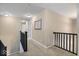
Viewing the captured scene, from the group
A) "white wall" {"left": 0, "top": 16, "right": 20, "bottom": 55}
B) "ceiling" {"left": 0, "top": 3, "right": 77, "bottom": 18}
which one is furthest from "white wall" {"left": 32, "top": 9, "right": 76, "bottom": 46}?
"white wall" {"left": 0, "top": 16, "right": 20, "bottom": 55}

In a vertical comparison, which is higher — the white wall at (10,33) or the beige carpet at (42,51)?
the white wall at (10,33)

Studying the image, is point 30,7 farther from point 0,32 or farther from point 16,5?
point 0,32

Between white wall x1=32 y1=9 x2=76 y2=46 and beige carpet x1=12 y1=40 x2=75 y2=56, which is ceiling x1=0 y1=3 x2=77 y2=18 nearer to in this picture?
white wall x1=32 y1=9 x2=76 y2=46

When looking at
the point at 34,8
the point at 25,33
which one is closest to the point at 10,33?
the point at 25,33

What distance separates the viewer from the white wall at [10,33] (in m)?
1.50

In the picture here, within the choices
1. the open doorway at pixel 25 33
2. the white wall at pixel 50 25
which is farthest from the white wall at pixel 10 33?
the white wall at pixel 50 25

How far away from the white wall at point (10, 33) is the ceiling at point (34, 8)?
105mm

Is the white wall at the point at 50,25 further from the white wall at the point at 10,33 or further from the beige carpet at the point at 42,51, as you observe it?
the white wall at the point at 10,33

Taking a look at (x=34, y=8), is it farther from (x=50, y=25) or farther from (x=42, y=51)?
(x=42, y=51)

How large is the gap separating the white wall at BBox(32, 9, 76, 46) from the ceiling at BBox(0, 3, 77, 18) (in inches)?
2.7

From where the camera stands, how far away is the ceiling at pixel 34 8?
56.2 inches

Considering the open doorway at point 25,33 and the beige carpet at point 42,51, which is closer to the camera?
the beige carpet at point 42,51

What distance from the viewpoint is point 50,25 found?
1.55 meters

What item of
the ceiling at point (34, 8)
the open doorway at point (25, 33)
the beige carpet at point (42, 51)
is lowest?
the beige carpet at point (42, 51)
